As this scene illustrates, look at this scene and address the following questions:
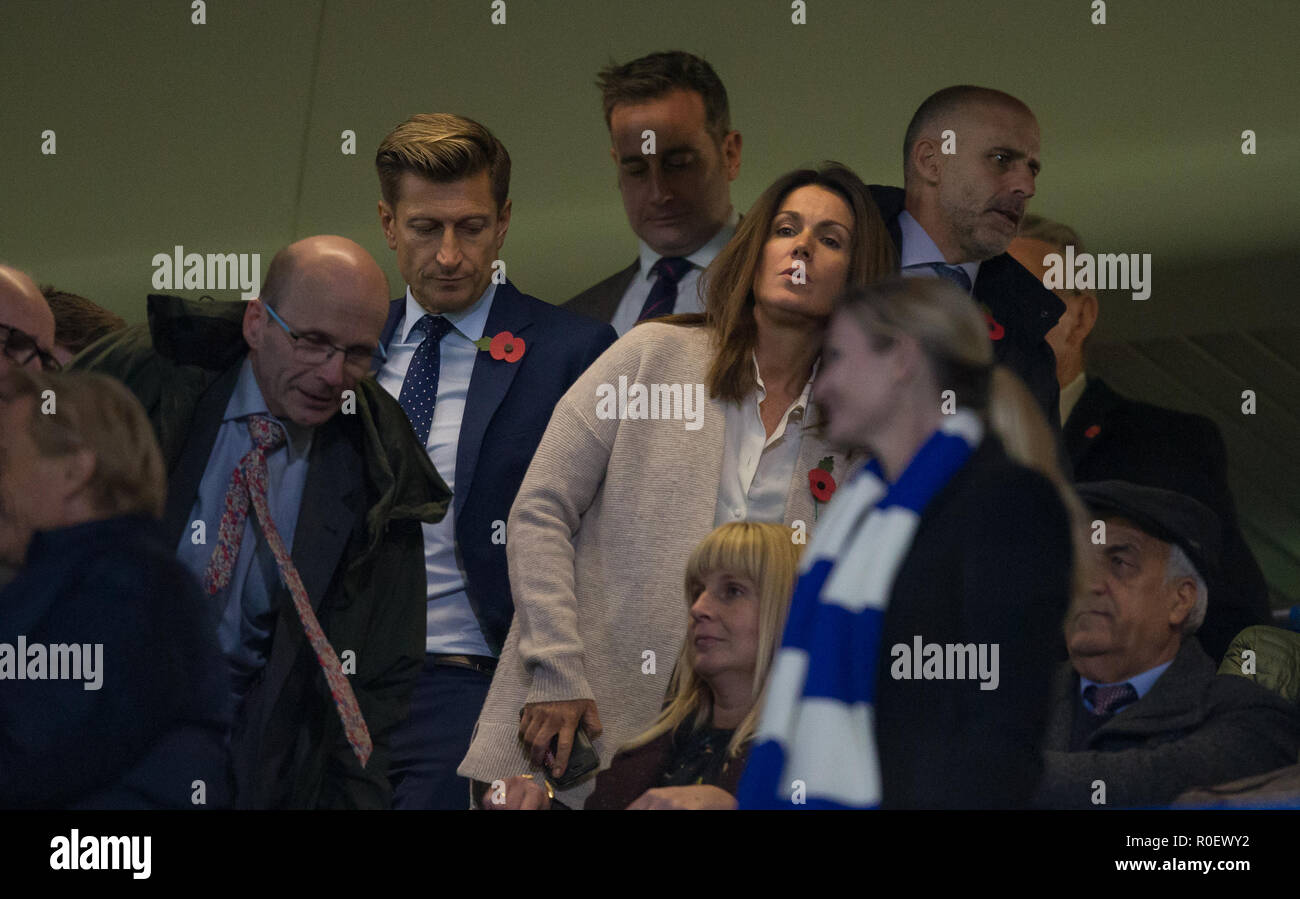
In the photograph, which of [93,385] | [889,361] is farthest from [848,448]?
[93,385]

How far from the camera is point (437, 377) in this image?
4473mm

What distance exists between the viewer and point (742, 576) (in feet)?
13.9

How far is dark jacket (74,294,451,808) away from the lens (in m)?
4.35

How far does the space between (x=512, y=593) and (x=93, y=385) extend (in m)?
1.21

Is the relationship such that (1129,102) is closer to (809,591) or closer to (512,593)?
(809,591)

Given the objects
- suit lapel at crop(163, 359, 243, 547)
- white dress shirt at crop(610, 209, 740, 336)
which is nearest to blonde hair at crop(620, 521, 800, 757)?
white dress shirt at crop(610, 209, 740, 336)

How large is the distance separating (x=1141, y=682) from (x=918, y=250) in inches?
47.8

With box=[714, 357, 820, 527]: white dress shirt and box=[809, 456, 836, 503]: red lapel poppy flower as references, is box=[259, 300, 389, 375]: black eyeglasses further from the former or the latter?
box=[809, 456, 836, 503]: red lapel poppy flower

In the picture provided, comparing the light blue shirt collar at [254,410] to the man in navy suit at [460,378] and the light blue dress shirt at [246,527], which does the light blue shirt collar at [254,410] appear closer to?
the light blue dress shirt at [246,527]

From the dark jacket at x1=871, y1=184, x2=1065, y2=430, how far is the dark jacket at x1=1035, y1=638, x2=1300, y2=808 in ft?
2.27

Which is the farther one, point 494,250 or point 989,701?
point 494,250

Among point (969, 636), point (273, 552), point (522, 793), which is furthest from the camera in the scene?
point (273, 552)

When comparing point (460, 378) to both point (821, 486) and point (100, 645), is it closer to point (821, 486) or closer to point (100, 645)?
point (821, 486)

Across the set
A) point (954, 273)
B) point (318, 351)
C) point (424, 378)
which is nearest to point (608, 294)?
point (424, 378)
